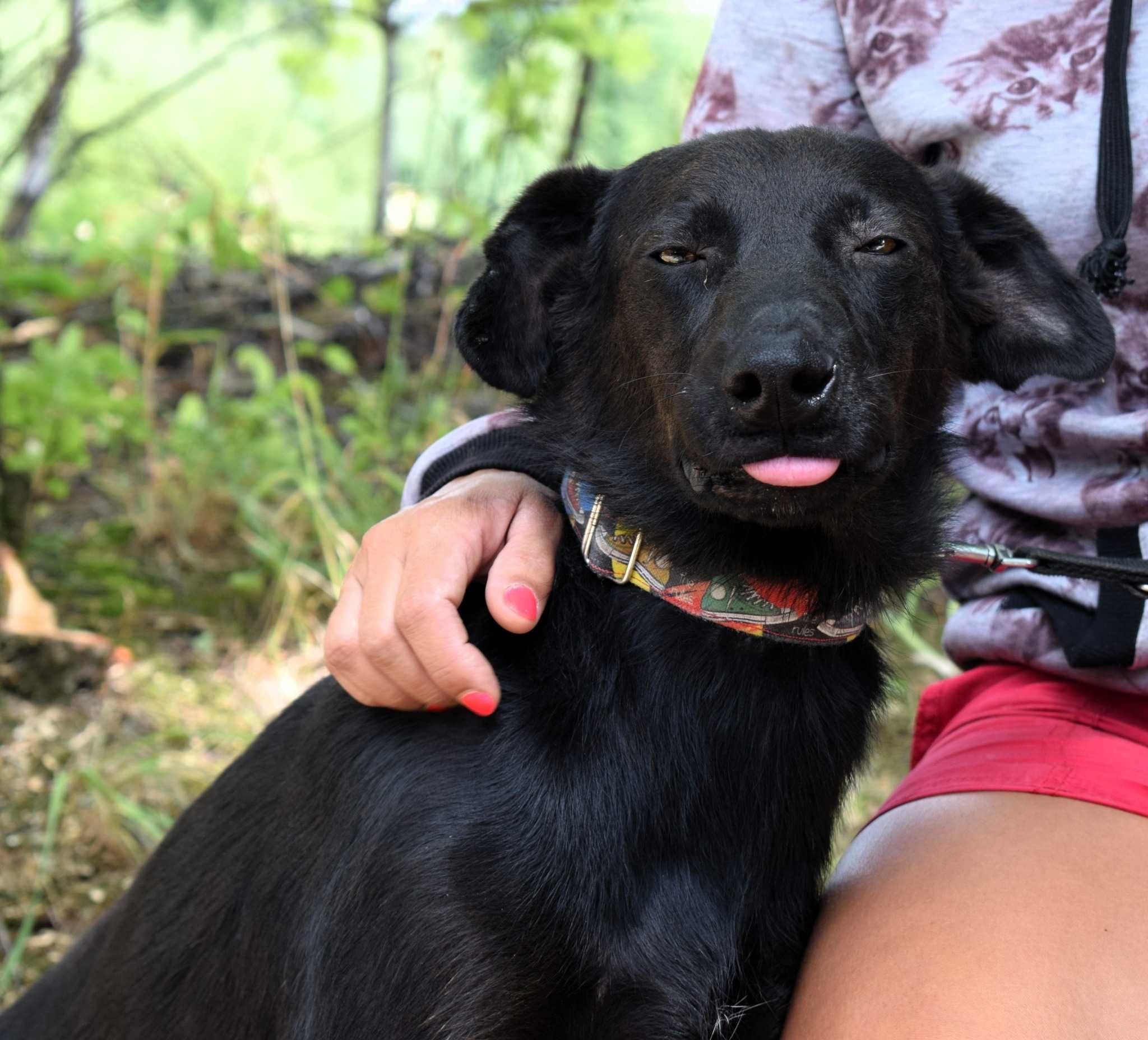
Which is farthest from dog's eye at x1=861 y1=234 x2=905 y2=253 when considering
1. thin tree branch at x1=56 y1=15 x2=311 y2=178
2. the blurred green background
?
thin tree branch at x1=56 y1=15 x2=311 y2=178

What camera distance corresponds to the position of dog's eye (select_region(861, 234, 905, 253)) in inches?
61.9

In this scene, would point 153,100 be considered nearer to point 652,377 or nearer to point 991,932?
point 652,377

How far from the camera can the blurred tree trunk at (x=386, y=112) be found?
5.07 m

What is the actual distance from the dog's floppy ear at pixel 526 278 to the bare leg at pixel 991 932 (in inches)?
32.6

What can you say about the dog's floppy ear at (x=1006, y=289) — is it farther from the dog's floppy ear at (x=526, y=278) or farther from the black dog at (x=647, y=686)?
the dog's floppy ear at (x=526, y=278)

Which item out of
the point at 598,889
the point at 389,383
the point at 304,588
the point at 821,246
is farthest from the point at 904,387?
the point at 389,383

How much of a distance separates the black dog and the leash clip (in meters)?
0.03

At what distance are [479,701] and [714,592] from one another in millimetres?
332

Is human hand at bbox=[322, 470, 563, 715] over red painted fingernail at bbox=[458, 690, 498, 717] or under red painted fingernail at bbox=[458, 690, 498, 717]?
over

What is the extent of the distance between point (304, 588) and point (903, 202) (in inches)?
93.5

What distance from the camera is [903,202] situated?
164 centimetres

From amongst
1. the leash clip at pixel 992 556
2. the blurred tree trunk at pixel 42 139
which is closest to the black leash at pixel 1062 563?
the leash clip at pixel 992 556

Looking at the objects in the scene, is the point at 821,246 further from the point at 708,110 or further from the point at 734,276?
the point at 708,110

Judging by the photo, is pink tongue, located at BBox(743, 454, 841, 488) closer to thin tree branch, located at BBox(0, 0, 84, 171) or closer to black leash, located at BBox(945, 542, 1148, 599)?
black leash, located at BBox(945, 542, 1148, 599)
